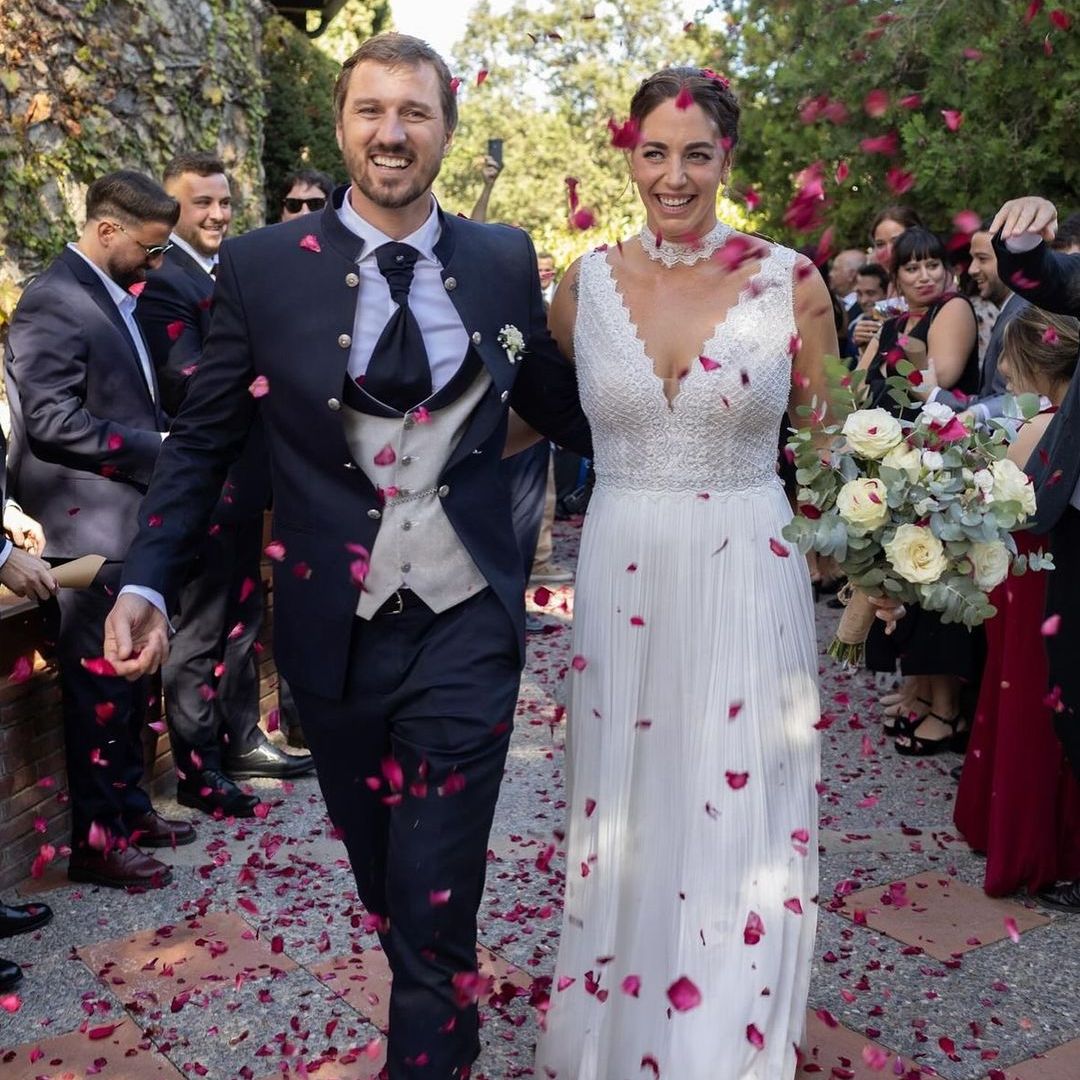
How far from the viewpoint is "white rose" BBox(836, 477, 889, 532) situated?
3.08 m

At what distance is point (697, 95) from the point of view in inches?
130

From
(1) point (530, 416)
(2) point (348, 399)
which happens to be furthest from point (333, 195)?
(1) point (530, 416)

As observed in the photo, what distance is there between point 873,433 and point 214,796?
343 cm

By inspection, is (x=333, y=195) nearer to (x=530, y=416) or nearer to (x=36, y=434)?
(x=530, y=416)

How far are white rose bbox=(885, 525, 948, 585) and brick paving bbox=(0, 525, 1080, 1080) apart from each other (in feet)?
2.15

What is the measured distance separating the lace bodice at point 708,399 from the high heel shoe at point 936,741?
3324 millimetres

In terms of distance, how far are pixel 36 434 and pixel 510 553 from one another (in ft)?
7.55

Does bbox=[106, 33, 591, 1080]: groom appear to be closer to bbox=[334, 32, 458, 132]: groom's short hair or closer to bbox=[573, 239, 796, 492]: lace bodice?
bbox=[334, 32, 458, 132]: groom's short hair

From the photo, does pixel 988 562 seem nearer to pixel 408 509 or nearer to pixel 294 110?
pixel 408 509

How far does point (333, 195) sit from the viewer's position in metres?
3.21

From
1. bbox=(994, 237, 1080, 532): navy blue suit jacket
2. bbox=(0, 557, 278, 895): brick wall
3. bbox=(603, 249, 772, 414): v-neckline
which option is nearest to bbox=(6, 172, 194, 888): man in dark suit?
bbox=(0, 557, 278, 895): brick wall

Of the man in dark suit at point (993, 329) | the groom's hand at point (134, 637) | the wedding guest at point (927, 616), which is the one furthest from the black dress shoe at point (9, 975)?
the wedding guest at point (927, 616)

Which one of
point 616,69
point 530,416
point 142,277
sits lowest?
point 530,416

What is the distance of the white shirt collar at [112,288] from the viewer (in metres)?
5.01
